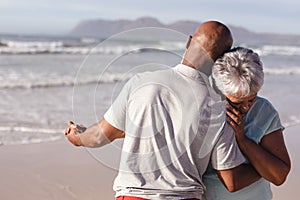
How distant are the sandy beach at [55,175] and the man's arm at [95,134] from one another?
217cm

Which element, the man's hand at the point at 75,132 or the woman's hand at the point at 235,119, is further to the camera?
the man's hand at the point at 75,132

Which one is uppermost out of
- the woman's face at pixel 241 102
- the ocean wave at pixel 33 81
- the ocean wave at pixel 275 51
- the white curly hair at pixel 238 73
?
the white curly hair at pixel 238 73

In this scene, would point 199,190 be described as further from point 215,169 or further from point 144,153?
point 144,153

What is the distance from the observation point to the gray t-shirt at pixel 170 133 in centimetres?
209

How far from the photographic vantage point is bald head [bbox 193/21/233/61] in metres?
2.19

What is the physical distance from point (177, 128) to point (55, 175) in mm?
3209

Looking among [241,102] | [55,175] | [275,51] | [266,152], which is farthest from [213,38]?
[275,51]

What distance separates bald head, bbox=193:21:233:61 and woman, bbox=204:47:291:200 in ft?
0.16

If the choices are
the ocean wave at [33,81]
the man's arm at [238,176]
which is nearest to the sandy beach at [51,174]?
the man's arm at [238,176]

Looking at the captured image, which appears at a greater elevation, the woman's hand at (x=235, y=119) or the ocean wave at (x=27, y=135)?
the woman's hand at (x=235, y=119)

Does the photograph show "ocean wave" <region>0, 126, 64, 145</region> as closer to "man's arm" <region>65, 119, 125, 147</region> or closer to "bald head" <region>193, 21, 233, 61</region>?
"man's arm" <region>65, 119, 125, 147</region>

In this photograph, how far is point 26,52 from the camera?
893 inches

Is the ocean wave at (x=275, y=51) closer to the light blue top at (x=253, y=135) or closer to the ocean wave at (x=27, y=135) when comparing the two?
the ocean wave at (x=27, y=135)

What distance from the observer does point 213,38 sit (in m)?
2.19
